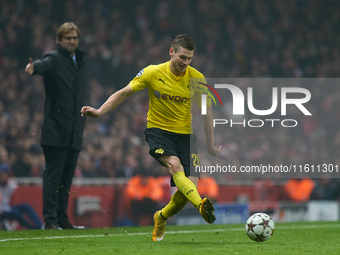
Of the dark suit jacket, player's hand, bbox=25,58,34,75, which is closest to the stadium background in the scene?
the dark suit jacket

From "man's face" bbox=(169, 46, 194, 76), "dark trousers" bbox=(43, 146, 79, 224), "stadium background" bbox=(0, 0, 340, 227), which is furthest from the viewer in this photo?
"stadium background" bbox=(0, 0, 340, 227)

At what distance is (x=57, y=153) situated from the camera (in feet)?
22.7

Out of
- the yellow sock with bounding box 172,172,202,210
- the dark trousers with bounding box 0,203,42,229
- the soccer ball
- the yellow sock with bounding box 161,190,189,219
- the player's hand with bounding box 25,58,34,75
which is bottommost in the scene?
the dark trousers with bounding box 0,203,42,229

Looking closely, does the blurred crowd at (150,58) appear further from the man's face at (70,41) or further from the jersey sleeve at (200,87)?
the jersey sleeve at (200,87)

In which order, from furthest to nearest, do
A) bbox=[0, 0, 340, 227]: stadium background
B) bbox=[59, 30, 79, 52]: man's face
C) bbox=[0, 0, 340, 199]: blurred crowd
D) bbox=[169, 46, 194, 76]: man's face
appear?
bbox=[0, 0, 340, 199]: blurred crowd
bbox=[0, 0, 340, 227]: stadium background
bbox=[59, 30, 79, 52]: man's face
bbox=[169, 46, 194, 76]: man's face

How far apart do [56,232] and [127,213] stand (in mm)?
4121

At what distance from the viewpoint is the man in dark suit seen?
272 inches

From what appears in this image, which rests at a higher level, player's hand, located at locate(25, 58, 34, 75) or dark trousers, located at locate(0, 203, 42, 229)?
player's hand, located at locate(25, 58, 34, 75)

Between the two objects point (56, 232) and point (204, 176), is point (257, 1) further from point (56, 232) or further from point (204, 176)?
point (56, 232)

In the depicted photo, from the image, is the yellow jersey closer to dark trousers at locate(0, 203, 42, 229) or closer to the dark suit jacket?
the dark suit jacket

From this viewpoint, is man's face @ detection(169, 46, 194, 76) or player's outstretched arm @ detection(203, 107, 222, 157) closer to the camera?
man's face @ detection(169, 46, 194, 76)

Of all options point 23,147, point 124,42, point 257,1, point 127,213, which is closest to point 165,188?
point 127,213

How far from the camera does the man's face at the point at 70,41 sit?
705 cm

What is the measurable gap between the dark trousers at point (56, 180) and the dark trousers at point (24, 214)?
2.28 m
